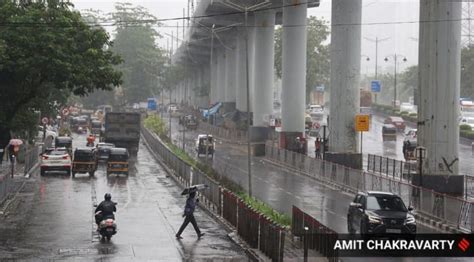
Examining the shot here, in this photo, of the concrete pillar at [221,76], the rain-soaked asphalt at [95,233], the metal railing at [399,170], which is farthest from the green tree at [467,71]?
the rain-soaked asphalt at [95,233]

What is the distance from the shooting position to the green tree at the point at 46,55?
129 ft

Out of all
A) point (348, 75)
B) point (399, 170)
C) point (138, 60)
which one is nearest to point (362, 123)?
point (399, 170)

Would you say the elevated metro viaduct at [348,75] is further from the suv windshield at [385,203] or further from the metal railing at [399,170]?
the suv windshield at [385,203]

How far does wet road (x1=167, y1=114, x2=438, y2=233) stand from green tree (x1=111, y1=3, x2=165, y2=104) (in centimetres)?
10009

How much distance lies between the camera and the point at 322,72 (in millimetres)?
171375

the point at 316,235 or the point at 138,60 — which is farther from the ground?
the point at 138,60

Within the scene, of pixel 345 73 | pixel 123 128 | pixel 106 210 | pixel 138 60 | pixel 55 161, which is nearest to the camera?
pixel 106 210

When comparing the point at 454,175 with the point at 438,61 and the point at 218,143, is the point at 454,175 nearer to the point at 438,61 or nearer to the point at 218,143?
the point at 438,61

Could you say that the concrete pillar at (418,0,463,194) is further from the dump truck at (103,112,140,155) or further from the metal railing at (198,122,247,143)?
the metal railing at (198,122,247,143)

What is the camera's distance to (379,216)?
2881 cm

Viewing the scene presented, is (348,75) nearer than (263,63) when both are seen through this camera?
Yes

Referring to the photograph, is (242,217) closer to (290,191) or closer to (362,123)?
(290,191)

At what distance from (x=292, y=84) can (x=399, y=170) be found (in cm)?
2394

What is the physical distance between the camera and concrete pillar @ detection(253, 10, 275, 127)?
92.8 meters
